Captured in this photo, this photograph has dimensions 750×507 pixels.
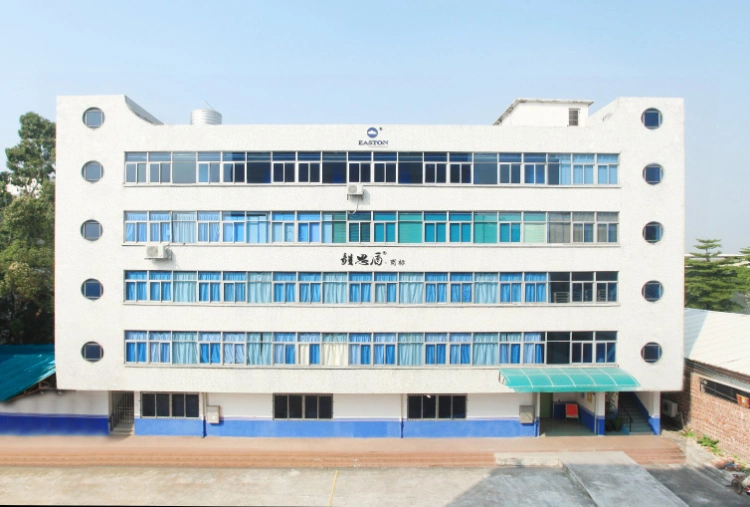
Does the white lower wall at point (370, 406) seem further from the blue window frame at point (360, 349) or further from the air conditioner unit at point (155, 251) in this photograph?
the air conditioner unit at point (155, 251)

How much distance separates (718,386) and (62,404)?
1885 centimetres

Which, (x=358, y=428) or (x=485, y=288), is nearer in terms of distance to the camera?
(x=485, y=288)

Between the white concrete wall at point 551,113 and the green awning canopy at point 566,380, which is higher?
the white concrete wall at point 551,113

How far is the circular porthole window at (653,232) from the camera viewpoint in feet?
43.6

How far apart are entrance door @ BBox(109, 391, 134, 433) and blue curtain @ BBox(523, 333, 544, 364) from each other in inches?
466

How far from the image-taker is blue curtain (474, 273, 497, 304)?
43.6 feet

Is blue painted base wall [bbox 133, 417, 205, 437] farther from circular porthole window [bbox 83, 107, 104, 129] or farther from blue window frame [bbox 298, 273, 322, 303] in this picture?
circular porthole window [bbox 83, 107, 104, 129]

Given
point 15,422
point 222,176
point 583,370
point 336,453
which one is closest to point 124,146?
point 222,176

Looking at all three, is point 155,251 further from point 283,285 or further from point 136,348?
point 283,285

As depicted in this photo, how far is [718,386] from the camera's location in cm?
1334

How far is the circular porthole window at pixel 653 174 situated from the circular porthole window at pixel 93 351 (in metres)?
16.0

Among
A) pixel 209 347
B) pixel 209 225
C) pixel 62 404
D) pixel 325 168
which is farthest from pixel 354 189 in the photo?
pixel 62 404

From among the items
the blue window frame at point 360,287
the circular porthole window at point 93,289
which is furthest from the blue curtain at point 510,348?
the circular porthole window at point 93,289

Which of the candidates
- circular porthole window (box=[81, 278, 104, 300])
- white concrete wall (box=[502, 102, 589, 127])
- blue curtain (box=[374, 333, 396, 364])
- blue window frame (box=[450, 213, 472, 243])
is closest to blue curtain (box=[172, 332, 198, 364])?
circular porthole window (box=[81, 278, 104, 300])
